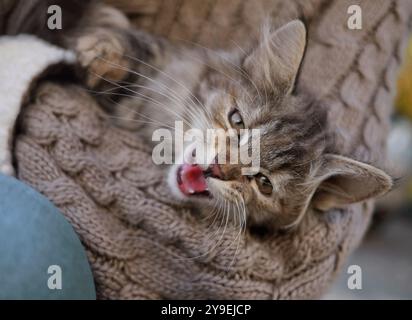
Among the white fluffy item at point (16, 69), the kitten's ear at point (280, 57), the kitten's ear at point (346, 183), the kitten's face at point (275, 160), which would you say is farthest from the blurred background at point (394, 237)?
the white fluffy item at point (16, 69)

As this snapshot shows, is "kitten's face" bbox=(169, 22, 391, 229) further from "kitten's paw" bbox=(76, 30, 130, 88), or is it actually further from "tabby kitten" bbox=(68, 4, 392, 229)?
"kitten's paw" bbox=(76, 30, 130, 88)

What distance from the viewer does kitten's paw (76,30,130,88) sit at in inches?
46.9

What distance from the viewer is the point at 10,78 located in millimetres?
1104

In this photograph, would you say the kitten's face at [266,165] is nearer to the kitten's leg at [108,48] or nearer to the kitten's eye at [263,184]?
the kitten's eye at [263,184]

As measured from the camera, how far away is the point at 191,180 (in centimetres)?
Result: 112

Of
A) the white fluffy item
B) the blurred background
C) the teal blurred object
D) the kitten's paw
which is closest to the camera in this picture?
the teal blurred object

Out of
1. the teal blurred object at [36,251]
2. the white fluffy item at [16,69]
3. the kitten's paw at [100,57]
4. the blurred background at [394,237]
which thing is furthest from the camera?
the blurred background at [394,237]

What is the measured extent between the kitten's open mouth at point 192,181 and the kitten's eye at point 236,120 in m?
0.12

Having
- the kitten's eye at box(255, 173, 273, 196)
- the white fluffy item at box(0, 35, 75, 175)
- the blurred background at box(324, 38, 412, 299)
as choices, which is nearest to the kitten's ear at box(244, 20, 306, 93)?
the kitten's eye at box(255, 173, 273, 196)

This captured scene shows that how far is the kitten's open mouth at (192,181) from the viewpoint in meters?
1.12

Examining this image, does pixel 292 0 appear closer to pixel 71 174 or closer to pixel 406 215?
pixel 71 174

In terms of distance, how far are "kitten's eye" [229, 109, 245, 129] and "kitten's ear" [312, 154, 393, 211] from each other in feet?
0.60

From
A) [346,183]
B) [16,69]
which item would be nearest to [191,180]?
[346,183]

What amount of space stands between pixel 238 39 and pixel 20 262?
2.32 ft
